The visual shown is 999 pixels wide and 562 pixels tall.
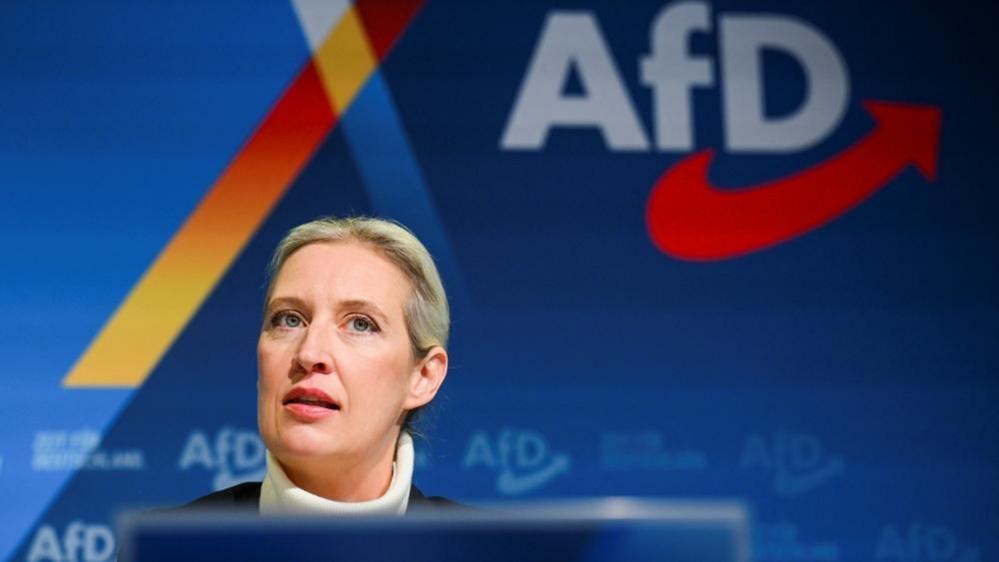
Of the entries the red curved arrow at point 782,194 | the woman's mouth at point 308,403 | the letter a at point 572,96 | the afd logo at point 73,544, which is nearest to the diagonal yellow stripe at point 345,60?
the letter a at point 572,96

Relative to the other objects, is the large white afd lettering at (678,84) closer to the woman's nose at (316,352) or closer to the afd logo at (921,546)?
the afd logo at (921,546)

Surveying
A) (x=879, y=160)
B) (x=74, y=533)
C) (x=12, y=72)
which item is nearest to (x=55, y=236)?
(x=12, y=72)

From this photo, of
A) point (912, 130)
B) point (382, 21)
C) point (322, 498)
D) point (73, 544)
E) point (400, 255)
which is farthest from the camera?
point (912, 130)

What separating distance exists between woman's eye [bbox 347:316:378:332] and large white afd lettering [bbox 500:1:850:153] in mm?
1748

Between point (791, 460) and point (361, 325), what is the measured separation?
1.95 metres

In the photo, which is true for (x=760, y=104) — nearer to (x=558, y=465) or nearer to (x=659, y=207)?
(x=659, y=207)

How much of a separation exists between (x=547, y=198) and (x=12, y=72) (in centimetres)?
151

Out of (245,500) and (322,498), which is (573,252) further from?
(322,498)

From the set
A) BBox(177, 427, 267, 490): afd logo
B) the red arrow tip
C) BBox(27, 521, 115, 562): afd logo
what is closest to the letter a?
the red arrow tip

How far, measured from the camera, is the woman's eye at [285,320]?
71.6 inches

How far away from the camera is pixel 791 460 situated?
3455mm

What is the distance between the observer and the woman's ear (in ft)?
6.40

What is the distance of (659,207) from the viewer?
3.52 m

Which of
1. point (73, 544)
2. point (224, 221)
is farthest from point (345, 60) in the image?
point (73, 544)
